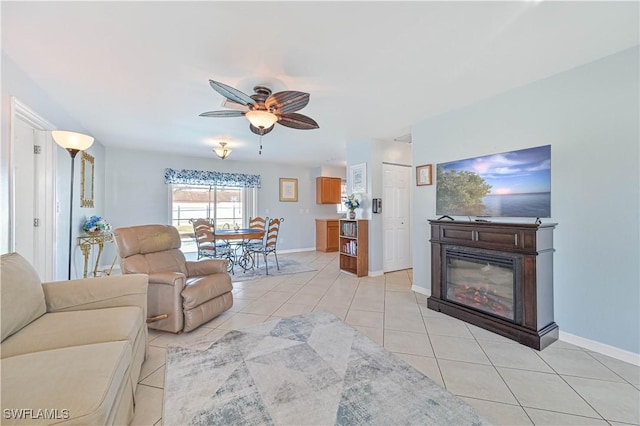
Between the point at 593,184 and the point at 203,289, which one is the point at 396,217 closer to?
the point at 593,184

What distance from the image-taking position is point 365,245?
14.4 feet

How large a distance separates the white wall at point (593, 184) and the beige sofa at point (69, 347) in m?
3.27

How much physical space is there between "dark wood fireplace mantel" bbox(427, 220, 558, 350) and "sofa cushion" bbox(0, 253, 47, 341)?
338 centimetres

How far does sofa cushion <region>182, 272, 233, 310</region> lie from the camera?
235cm

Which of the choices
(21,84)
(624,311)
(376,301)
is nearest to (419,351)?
(376,301)

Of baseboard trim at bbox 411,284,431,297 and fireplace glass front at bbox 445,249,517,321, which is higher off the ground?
fireplace glass front at bbox 445,249,517,321

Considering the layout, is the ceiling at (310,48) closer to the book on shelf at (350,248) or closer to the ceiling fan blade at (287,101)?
the ceiling fan blade at (287,101)

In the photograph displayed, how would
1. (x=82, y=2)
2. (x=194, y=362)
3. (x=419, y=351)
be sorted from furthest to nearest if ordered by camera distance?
(x=419, y=351) < (x=194, y=362) < (x=82, y=2)

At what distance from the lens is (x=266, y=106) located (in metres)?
2.39

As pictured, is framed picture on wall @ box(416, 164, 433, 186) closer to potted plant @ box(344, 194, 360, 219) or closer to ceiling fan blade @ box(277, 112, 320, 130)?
potted plant @ box(344, 194, 360, 219)

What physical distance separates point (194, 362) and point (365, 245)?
120 inches

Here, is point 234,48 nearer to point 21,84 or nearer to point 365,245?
point 21,84

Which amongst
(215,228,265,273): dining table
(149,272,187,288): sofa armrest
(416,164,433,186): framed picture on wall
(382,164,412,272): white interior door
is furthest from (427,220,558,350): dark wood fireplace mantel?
(215,228,265,273): dining table

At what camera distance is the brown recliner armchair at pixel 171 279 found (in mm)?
2326
